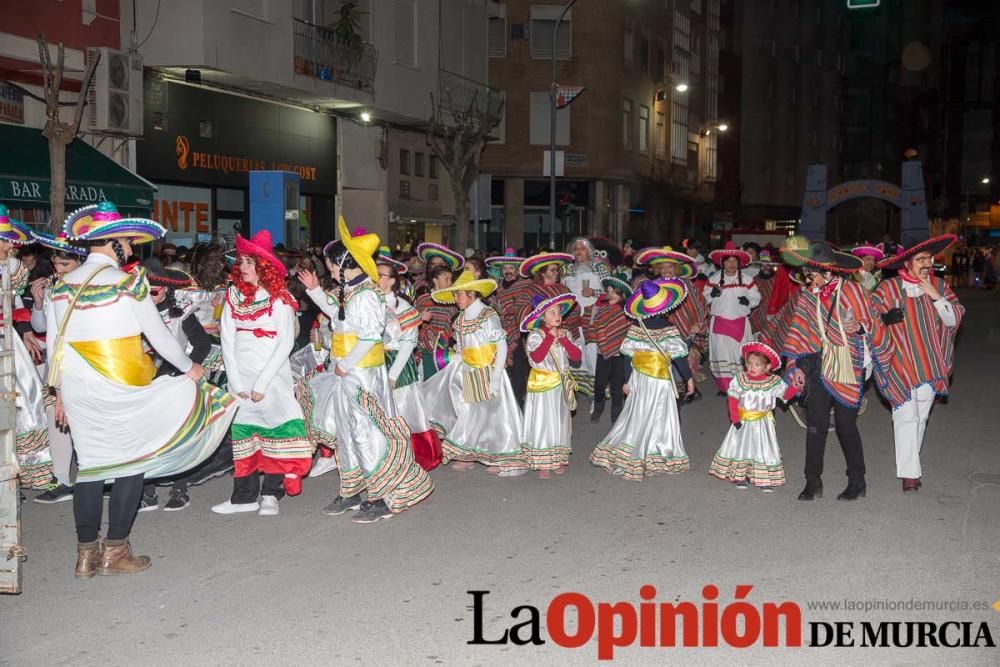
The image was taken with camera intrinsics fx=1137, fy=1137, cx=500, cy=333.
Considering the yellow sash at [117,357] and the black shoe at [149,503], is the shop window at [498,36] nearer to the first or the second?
the black shoe at [149,503]

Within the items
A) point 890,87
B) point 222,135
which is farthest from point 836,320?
point 890,87

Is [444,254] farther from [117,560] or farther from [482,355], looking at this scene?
[117,560]

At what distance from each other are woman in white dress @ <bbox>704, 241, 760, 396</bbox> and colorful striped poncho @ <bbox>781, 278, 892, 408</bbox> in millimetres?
5456

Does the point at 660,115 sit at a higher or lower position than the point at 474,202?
higher

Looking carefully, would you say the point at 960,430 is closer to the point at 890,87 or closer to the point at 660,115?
the point at 660,115

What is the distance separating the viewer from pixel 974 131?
355ft

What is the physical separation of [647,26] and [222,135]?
28.5 metres

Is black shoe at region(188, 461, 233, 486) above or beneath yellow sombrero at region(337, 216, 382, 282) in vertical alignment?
beneath

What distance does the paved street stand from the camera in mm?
5266

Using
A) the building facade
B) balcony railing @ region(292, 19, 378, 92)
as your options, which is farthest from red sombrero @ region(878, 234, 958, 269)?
the building facade

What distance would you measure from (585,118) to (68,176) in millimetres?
28758

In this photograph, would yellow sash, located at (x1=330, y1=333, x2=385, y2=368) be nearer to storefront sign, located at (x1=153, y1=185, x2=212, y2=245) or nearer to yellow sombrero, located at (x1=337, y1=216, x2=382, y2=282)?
yellow sombrero, located at (x1=337, y1=216, x2=382, y2=282)

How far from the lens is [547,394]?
923 cm

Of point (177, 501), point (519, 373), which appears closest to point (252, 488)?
point (177, 501)
